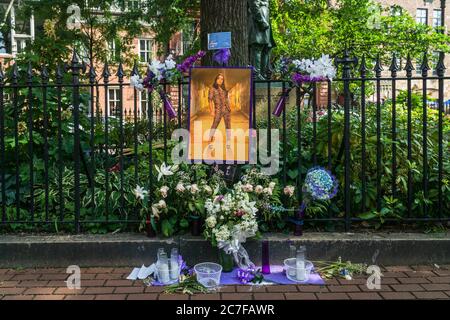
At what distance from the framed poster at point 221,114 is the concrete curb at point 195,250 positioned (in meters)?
0.85

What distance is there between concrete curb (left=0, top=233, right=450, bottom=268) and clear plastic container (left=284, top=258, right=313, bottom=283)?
9.4 inches

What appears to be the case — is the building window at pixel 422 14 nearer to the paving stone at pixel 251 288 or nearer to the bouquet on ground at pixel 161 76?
the bouquet on ground at pixel 161 76

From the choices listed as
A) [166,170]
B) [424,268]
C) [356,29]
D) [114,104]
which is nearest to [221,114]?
[166,170]

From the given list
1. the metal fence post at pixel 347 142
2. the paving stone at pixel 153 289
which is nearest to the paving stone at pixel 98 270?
the paving stone at pixel 153 289

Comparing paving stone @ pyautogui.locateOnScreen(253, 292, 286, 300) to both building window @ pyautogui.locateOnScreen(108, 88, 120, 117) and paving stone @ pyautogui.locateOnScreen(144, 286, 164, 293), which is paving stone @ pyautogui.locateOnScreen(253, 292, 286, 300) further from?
building window @ pyautogui.locateOnScreen(108, 88, 120, 117)

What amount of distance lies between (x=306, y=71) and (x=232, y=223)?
1617 mm

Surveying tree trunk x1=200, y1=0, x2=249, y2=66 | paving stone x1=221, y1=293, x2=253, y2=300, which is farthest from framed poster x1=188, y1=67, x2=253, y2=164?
paving stone x1=221, y1=293, x2=253, y2=300

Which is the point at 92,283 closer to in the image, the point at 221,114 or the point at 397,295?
the point at 221,114

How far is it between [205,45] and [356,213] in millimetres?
2474

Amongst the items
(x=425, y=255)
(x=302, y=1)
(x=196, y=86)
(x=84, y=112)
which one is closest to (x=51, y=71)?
(x=84, y=112)

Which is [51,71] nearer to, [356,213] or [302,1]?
[356,213]

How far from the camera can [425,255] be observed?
13.7ft

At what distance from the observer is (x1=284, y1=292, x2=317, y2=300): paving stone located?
11.3ft
